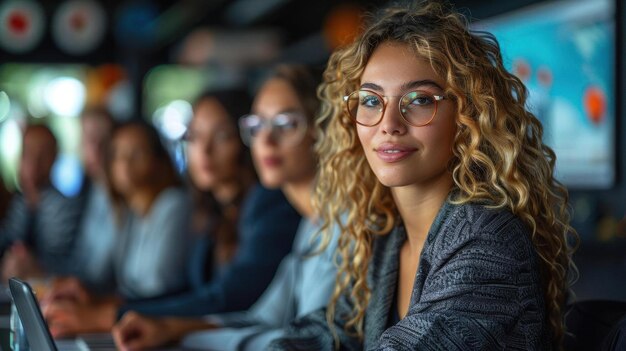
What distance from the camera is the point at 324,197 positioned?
175 cm

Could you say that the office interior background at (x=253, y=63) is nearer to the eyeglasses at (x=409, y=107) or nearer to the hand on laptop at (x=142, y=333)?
the eyeglasses at (x=409, y=107)

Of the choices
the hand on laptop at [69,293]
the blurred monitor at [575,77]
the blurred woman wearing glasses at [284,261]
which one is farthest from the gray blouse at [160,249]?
the blurred monitor at [575,77]

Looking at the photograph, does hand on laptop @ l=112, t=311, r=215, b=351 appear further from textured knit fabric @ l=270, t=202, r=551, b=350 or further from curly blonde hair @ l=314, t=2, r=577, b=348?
textured knit fabric @ l=270, t=202, r=551, b=350

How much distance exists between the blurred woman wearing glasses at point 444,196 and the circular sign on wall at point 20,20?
7732mm

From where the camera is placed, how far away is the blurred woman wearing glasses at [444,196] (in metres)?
1.29

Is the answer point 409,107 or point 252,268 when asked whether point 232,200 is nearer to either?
point 252,268

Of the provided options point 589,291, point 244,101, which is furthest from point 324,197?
point 589,291

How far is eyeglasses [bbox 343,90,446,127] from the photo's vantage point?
1408 mm

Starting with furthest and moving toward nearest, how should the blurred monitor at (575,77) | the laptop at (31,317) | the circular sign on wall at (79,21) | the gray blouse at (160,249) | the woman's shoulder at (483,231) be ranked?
the circular sign on wall at (79,21)
the blurred monitor at (575,77)
the gray blouse at (160,249)
the woman's shoulder at (483,231)
the laptop at (31,317)

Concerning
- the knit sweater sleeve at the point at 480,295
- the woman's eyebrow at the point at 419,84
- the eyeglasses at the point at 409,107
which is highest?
the woman's eyebrow at the point at 419,84

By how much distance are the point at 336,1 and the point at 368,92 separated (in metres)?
6.24

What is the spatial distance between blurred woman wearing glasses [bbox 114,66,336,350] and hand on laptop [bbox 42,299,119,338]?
0.22 meters

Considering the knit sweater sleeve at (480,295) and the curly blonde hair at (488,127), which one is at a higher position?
the curly blonde hair at (488,127)

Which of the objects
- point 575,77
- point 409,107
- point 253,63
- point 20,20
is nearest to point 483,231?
point 409,107
